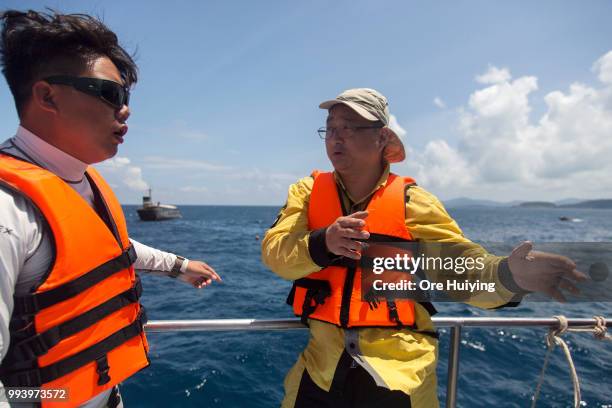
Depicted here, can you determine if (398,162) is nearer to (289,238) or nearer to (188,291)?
(289,238)

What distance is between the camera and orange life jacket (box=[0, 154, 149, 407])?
4.18 ft

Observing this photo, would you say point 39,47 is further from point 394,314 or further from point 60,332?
point 394,314

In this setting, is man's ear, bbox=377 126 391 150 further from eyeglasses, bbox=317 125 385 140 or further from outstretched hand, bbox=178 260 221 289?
outstretched hand, bbox=178 260 221 289

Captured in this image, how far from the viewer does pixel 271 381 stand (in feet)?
17.7

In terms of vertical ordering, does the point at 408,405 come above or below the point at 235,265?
above

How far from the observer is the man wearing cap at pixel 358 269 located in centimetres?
175

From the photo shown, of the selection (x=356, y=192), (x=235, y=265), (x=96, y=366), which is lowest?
(x=235, y=265)

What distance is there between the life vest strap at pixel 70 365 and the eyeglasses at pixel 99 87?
1178 millimetres

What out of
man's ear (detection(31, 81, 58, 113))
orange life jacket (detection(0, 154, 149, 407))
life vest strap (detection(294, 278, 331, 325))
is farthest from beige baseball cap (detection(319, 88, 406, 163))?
orange life jacket (detection(0, 154, 149, 407))

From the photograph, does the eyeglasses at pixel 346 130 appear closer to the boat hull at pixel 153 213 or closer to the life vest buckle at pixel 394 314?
the life vest buckle at pixel 394 314

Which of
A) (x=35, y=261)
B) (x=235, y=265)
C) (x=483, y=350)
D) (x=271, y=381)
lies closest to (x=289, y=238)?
(x=35, y=261)

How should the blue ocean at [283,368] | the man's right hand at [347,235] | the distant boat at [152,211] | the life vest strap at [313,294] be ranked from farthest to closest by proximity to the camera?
the distant boat at [152,211] → the blue ocean at [283,368] → the life vest strap at [313,294] → the man's right hand at [347,235]

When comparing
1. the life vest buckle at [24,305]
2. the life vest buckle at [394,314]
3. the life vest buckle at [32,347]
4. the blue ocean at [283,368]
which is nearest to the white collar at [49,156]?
the life vest buckle at [24,305]

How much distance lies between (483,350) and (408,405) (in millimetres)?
6277
